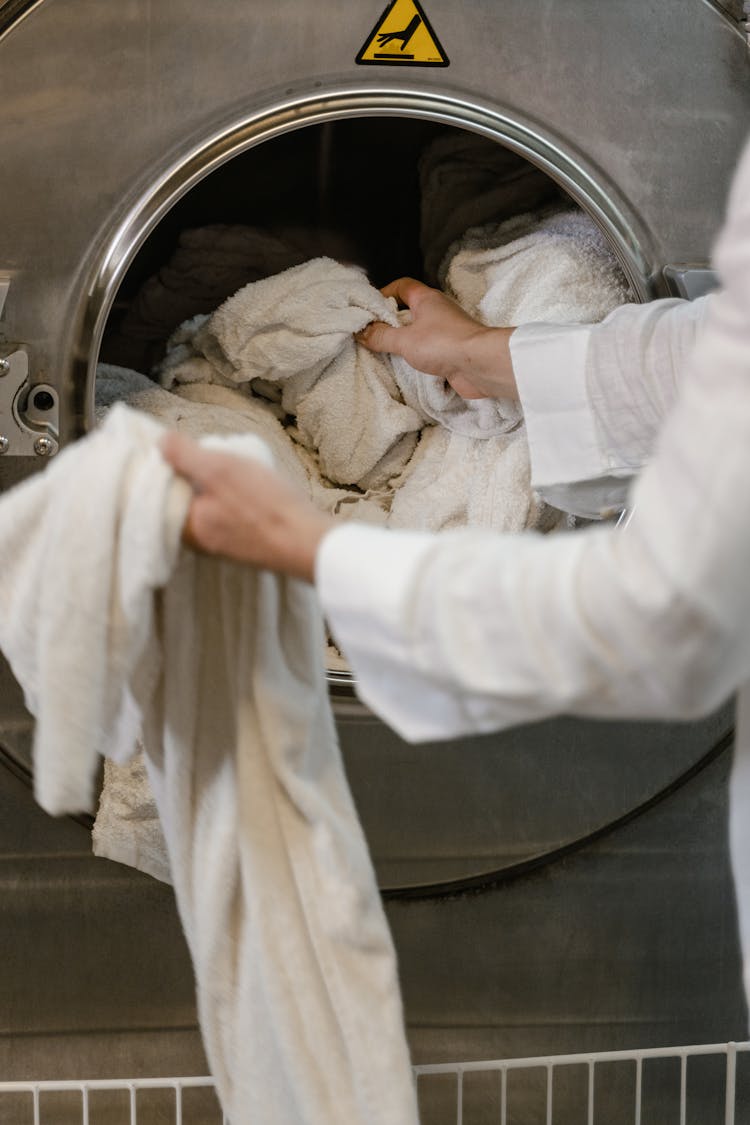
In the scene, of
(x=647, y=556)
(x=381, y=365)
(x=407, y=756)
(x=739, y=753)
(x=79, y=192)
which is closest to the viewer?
(x=647, y=556)

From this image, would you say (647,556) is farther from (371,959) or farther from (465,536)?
(371,959)

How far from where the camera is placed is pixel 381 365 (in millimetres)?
1199

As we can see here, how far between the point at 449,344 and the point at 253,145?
0.24 metres

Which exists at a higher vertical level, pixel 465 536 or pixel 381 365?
pixel 381 365

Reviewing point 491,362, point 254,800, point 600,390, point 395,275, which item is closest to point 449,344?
point 491,362

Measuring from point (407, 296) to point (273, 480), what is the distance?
551 millimetres

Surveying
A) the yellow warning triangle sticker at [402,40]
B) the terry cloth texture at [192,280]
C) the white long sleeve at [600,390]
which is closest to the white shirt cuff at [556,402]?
the white long sleeve at [600,390]

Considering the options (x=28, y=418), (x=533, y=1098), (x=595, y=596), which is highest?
(x=28, y=418)

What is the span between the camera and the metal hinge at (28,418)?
3.13 ft

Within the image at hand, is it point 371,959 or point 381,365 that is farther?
point 381,365

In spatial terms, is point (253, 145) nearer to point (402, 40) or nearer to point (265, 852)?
point (402, 40)

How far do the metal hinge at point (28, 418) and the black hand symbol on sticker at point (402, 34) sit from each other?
35 cm

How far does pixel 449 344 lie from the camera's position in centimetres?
109

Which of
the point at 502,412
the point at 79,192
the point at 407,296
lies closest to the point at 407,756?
the point at 502,412
